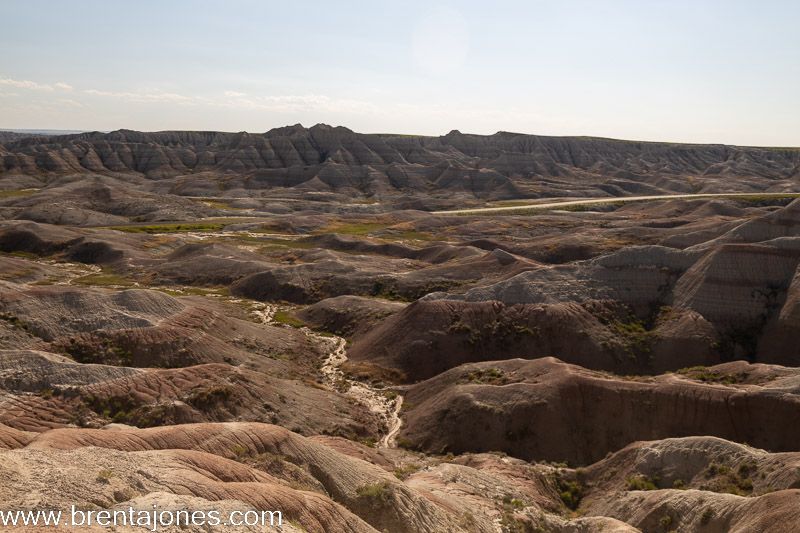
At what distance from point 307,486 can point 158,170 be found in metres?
187

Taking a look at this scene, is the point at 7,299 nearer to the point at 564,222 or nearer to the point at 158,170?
the point at 564,222

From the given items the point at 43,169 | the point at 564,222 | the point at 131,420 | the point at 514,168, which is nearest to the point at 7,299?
the point at 131,420

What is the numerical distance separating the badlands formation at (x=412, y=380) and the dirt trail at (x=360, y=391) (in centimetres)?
25

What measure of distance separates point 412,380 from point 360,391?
4213mm

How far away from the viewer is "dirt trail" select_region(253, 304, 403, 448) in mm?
36900

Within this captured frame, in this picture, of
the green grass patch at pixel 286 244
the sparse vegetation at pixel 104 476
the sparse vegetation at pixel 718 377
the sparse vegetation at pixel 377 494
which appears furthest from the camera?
the green grass patch at pixel 286 244

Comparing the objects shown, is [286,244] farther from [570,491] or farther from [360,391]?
[570,491]

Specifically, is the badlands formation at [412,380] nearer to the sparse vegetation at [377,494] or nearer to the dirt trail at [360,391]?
the sparse vegetation at [377,494]

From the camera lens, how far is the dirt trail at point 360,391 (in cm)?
3690

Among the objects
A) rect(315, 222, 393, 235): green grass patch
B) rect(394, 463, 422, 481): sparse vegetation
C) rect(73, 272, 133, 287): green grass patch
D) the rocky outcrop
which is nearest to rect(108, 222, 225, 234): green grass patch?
rect(315, 222, 393, 235): green grass patch

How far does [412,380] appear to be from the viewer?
4397 centimetres

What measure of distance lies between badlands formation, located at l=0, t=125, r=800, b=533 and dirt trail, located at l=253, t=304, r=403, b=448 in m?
0.25

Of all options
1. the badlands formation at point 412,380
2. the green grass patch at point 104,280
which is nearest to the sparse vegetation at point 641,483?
the badlands formation at point 412,380

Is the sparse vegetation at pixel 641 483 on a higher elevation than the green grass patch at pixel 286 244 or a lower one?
lower
